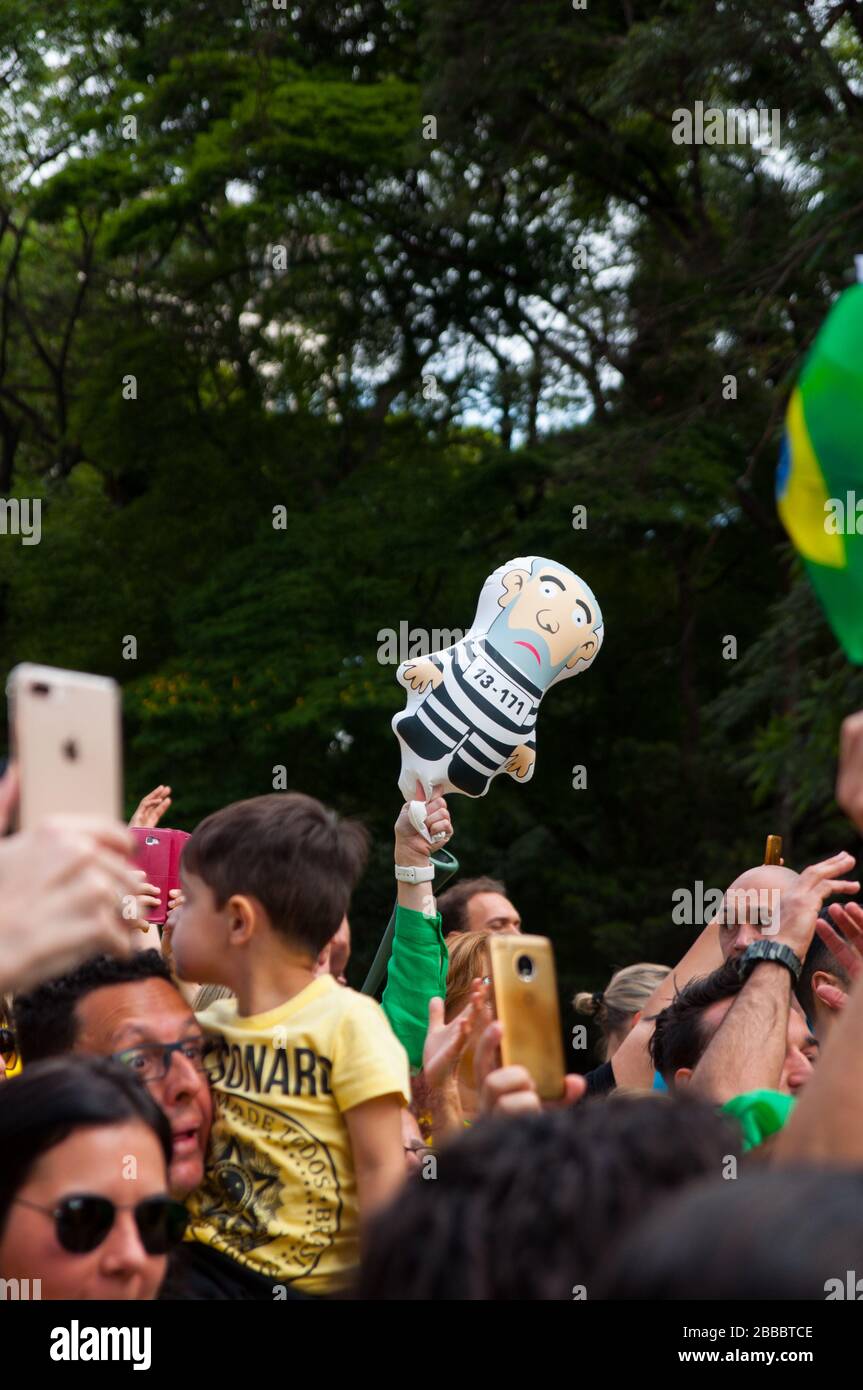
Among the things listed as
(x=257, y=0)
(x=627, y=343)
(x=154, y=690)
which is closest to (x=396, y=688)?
(x=154, y=690)

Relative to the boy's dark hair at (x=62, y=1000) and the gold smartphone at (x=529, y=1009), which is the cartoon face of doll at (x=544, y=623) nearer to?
the boy's dark hair at (x=62, y=1000)

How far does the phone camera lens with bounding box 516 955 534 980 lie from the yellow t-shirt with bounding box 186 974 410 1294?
0.60 metres

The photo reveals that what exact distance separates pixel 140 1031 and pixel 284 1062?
24 centimetres

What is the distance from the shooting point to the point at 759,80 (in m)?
12.0

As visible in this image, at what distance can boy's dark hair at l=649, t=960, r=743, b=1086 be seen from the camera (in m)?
2.96

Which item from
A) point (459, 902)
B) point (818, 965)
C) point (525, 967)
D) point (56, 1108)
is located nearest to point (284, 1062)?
point (56, 1108)

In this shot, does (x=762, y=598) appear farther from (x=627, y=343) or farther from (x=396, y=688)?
(x=396, y=688)

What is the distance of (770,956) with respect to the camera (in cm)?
274

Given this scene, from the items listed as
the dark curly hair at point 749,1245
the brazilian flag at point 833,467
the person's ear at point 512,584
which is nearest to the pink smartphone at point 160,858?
the person's ear at point 512,584

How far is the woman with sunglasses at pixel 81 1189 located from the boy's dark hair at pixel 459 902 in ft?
8.76

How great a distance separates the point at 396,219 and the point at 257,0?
2.16m

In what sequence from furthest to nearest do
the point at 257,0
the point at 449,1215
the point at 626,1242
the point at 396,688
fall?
the point at 257,0 → the point at 396,688 → the point at 449,1215 → the point at 626,1242

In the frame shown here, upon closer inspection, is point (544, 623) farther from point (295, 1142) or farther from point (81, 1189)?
point (81, 1189)

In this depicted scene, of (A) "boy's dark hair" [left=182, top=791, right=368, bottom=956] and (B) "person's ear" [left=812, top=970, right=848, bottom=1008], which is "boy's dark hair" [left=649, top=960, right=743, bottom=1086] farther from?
(A) "boy's dark hair" [left=182, top=791, right=368, bottom=956]
